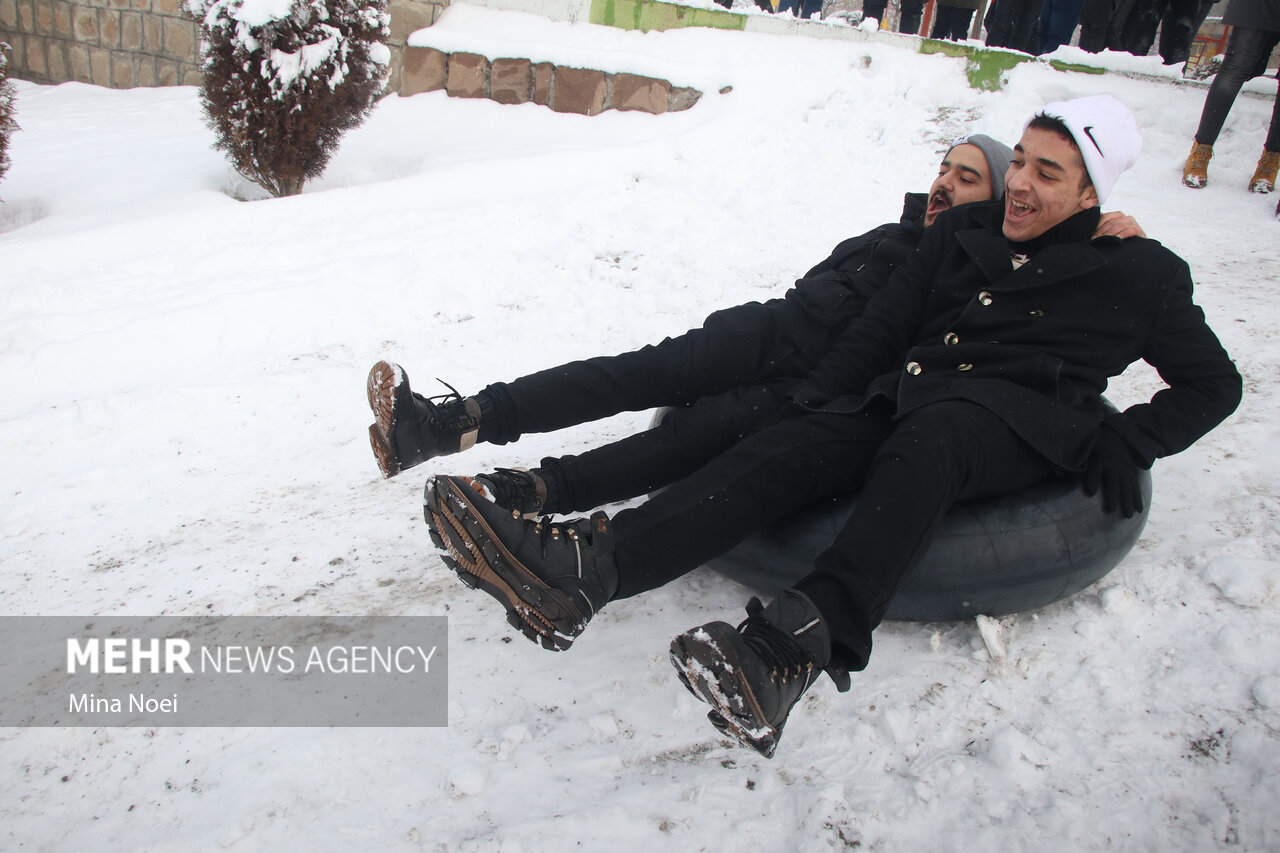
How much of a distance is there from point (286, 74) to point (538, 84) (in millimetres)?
2137

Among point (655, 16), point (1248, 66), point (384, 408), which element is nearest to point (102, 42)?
point (655, 16)

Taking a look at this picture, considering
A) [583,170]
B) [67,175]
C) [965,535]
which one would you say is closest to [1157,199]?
[583,170]

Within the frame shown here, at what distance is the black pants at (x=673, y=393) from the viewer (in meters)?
2.14

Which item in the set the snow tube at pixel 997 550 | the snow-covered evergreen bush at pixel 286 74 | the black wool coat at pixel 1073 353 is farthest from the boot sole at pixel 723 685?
the snow-covered evergreen bush at pixel 286 74

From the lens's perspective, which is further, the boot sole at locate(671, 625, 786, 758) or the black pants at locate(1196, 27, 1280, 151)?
the black pants at locate(1196, 27, 1280, 151)

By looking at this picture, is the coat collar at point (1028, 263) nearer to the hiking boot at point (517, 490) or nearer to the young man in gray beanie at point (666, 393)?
the young man in gray beanie at point (666, 393)

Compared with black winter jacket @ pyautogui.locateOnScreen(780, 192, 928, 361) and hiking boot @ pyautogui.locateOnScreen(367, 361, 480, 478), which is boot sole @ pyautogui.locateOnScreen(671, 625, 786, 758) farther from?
black winter jacket @ pyautogui.locateOnScreen(780, 192, 928, 361)

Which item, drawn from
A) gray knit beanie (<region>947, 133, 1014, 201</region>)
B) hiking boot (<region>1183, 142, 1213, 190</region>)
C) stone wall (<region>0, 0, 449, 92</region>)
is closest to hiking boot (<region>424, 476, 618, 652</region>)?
gray knit beanie (<region>947, 133, 1014, 201</region>)

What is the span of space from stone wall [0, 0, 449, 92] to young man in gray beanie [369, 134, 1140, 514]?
817cm

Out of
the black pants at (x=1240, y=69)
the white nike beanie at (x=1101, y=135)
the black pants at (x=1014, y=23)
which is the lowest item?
the white nike beanie at (x=1101, y=135)

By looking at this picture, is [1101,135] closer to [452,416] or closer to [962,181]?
[962,181]

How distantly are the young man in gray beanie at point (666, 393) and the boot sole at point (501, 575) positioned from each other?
0.91 ft

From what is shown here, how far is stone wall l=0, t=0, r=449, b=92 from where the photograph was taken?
8.50 meters

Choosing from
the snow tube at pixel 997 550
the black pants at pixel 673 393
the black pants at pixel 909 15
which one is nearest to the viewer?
the snow tube at pixel 997 550
